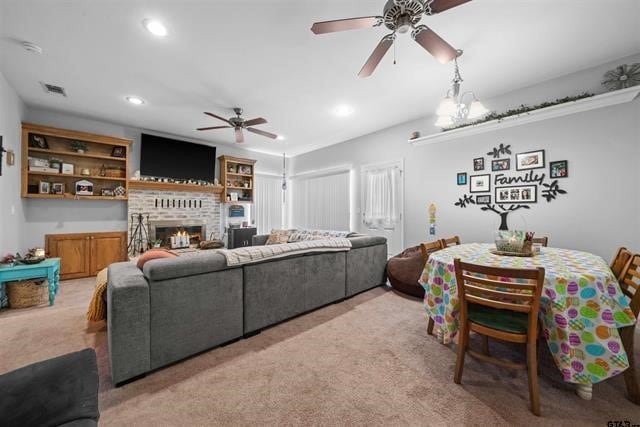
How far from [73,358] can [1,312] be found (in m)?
3.24

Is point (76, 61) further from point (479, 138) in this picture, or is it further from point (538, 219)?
point (538, 219)

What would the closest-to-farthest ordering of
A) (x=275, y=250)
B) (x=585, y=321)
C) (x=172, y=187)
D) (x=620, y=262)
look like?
(x=585, y=321), (x=620, y=262), (x=275, y=250), (x=172, y=187)

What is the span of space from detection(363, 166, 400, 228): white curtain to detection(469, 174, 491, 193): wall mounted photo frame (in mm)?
1328

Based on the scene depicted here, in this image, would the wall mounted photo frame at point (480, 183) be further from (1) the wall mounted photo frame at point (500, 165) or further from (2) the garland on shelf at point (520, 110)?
(2) the garland on shelf at point (520, 110)

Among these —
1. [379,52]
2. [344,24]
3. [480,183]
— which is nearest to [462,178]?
[480,183]

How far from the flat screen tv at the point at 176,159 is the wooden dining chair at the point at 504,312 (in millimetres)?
5701

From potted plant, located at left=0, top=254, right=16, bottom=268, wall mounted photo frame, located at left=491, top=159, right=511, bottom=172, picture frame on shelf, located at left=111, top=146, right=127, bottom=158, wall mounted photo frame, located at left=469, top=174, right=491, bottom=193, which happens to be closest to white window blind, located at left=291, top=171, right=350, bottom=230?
wall mounted photo frame, located at left=469, top=174, right=491, bottom=193

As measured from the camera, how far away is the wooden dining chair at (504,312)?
4.72ft

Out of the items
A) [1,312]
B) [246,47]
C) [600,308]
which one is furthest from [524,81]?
[1,312]

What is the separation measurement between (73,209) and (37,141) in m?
1.19

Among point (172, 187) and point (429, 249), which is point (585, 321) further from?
point (172, 187)

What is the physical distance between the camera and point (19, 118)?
3.76 meters

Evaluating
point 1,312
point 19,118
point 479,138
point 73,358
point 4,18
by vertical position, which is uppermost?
point 4,18

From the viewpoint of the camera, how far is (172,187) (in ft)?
17.7
